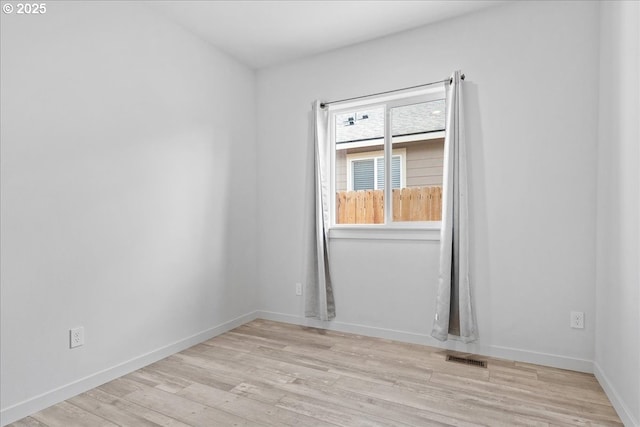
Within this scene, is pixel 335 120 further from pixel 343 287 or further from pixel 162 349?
pixel 162 349

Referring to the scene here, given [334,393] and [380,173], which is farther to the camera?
[380,173]

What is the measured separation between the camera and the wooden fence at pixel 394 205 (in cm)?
287

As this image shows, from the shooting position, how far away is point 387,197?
304 cm

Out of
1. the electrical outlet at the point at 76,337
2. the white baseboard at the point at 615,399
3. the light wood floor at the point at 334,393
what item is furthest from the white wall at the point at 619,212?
the electrical outlet at the point at 76,337

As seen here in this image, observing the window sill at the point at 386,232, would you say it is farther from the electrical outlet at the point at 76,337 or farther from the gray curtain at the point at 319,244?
the electrical outlet at the point at 76,337

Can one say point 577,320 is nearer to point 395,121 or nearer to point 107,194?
point 395,121

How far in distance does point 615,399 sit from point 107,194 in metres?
3.23

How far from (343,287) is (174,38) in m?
2.54

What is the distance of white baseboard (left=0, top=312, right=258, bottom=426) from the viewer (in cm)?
179

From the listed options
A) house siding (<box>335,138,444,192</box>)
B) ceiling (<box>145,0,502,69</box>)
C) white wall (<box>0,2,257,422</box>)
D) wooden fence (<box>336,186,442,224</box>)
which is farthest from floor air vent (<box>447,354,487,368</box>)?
ceiling (<box>145,0,502,69</box>)

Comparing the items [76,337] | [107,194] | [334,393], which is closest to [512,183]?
[334,393]

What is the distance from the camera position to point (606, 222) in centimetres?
207

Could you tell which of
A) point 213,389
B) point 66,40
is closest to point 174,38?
point 66,40

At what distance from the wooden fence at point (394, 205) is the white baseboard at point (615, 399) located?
1415mm
